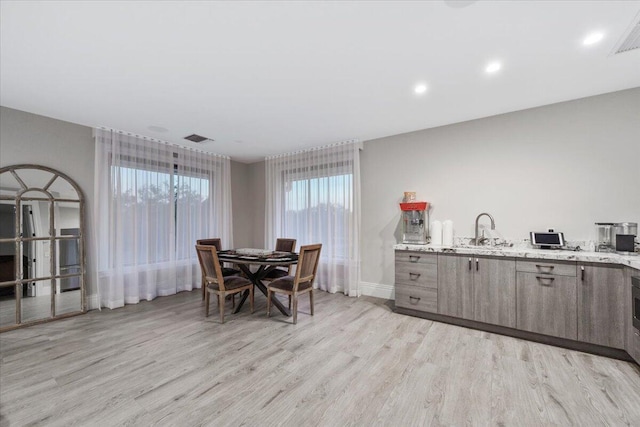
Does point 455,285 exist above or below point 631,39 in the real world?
below

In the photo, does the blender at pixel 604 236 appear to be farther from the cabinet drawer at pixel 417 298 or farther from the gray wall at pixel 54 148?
the gray wall at pixel 54 148

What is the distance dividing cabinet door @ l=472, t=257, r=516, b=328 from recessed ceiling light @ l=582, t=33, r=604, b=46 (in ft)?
6.51

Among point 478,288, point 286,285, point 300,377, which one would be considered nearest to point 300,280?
point 286,285

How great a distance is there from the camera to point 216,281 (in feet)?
11.1

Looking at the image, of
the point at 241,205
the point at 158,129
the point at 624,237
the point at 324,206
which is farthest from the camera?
the point at 241,205

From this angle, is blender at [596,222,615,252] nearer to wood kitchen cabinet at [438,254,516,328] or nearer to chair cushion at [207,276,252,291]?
wood kitchen cabinet at [438,254,516,328]

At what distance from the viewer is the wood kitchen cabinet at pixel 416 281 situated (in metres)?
3.40

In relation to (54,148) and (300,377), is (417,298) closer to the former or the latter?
(300,377)

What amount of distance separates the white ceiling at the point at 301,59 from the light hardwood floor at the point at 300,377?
102 inches

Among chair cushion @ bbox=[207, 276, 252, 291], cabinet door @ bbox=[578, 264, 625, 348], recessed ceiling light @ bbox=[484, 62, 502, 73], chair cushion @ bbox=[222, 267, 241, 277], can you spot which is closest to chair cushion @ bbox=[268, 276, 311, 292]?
chair cushion @ bbox=[207, 276, 252, 291]

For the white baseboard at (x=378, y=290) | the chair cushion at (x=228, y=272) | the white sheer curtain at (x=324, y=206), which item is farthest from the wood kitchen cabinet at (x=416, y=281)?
the chair cushion at (x=228, y=272)

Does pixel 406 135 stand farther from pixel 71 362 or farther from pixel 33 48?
pixel 71 362

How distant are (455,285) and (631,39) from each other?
2.57m

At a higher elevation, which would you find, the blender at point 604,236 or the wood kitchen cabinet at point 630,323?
the blender at point 604,236
